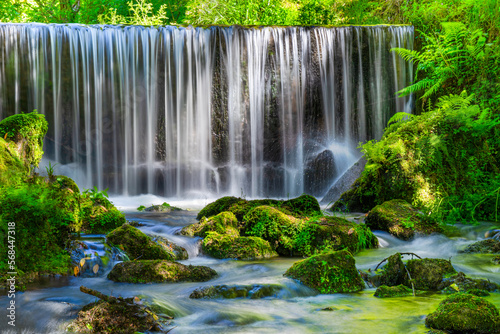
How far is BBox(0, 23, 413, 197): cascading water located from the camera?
11.7 m

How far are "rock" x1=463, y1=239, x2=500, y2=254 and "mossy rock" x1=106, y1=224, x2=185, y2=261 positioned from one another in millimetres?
3731

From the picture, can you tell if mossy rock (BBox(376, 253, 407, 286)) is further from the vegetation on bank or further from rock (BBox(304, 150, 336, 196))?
rock (BBox(304, 150, 336, 196))

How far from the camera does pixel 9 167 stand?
17.1ft

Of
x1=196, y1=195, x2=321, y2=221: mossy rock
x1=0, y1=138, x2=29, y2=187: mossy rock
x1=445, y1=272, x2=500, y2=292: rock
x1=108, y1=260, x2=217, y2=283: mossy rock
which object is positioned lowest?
x1=445, y1=272, x2=500, y2=292: rock

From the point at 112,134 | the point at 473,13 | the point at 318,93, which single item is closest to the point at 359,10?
the point at 318,93

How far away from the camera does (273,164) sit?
12.4 metres

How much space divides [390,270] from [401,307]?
755 mm

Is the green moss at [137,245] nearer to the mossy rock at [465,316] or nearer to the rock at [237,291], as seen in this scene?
the rock at [237,291]

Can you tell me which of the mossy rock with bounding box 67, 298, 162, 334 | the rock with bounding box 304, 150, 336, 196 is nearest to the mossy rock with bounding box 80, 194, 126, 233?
the mossy rock with bounding box 67, 298, 162, 334

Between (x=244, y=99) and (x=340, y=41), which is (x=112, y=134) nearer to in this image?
(x=244, y=99)

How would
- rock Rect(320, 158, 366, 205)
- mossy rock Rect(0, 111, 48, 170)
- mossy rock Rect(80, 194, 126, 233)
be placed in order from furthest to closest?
1. rock Rect(320, 158, 366, 205)
2. mossy rock Rect(80, 194, 126, 233)
3. mossy rock Rect(0, 111, 48, 170)

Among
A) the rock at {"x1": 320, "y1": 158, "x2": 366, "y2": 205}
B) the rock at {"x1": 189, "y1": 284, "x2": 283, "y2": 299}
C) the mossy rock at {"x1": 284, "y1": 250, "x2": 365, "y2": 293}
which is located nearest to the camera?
the rock at {"x1": 189, "y1": 284, "x2": 283, "y2": 299}

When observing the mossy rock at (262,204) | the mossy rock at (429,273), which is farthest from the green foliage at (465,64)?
the mossy rock at (429,273)

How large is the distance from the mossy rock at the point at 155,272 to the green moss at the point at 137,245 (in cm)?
60
